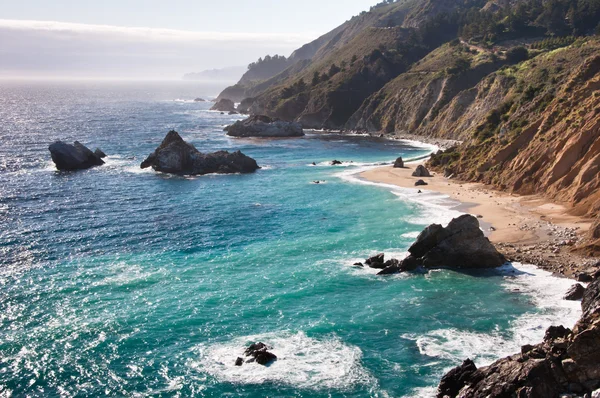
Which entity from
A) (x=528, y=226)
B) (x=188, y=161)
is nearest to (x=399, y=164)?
(x=188, y=161)

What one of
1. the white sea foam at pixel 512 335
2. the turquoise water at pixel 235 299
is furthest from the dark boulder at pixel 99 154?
the white sea foam at pixel 512 335

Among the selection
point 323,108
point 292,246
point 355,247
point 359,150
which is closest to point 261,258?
point 292,246

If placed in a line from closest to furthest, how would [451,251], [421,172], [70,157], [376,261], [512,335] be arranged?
[512,335], [451,251], [376,261], [421,172], [70,157]

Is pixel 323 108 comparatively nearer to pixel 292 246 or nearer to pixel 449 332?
pixel 292 246

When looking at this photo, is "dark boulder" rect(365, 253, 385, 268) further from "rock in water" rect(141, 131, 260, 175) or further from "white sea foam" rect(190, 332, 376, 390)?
"rock in water" rect(141, 131, 260, 175)

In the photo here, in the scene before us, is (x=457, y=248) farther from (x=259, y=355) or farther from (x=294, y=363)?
(x=259, y=355)

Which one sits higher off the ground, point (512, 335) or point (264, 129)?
point (264, 129)

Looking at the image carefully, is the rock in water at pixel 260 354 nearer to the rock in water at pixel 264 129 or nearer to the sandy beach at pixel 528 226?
→ the sandy beach at pixel 528 226
